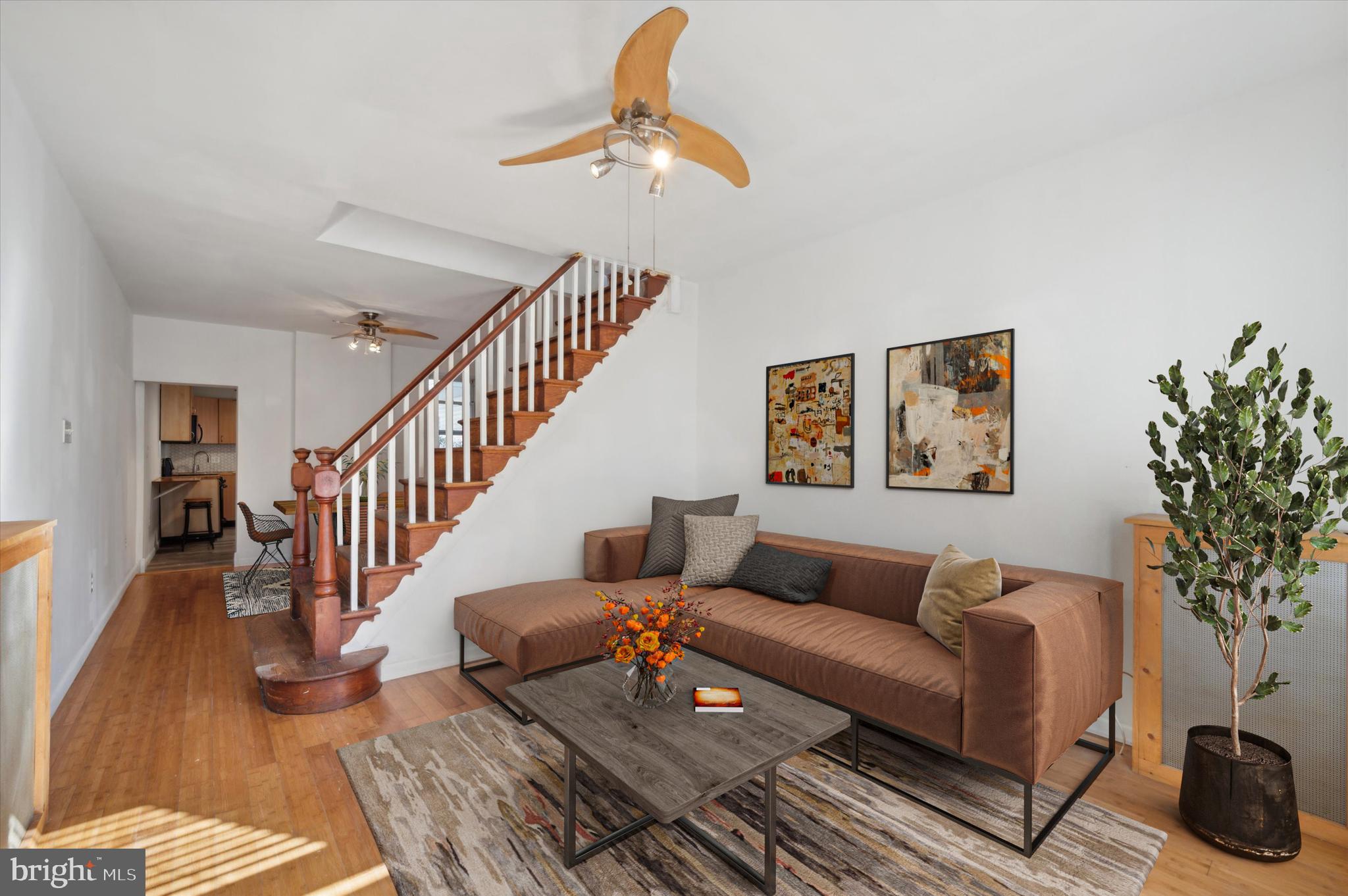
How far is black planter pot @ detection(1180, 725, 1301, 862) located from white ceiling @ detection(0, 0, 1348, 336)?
2.43 m

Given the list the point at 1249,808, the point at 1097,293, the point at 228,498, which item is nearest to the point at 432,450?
the point at 1097,293

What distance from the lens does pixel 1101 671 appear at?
2389 mm

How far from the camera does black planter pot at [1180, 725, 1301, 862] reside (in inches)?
75.2

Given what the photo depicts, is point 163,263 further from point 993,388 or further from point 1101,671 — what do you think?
point 1101,671

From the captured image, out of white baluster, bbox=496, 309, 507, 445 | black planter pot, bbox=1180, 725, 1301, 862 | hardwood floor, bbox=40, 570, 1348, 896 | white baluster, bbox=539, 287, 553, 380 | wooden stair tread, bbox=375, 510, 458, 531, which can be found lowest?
hardwood floor, bbox=40, 570, 1348, 896

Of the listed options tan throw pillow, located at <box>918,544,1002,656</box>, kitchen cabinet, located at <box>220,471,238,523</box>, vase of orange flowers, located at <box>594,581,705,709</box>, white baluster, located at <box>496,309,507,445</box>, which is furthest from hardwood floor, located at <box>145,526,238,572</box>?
tan throw pillow, located at <box>918,544,1002,656</box>

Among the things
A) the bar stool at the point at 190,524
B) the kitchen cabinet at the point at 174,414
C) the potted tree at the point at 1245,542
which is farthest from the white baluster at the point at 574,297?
the bar stool at the point at 190,524

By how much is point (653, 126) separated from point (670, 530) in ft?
8.30

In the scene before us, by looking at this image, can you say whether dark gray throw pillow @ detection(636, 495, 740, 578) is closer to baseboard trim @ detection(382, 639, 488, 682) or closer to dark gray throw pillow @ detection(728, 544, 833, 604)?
dark gray throw pillow @ detection(728, 544, 833, 604)

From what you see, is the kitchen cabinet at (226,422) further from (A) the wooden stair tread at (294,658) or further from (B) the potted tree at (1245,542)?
(B) the potted tree at (1245,542)

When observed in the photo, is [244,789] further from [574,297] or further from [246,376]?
[246,376]

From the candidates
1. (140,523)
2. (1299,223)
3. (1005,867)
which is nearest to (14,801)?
(1005,867)

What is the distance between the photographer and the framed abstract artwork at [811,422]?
3.82 meters

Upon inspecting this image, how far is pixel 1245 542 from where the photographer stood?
192cm
